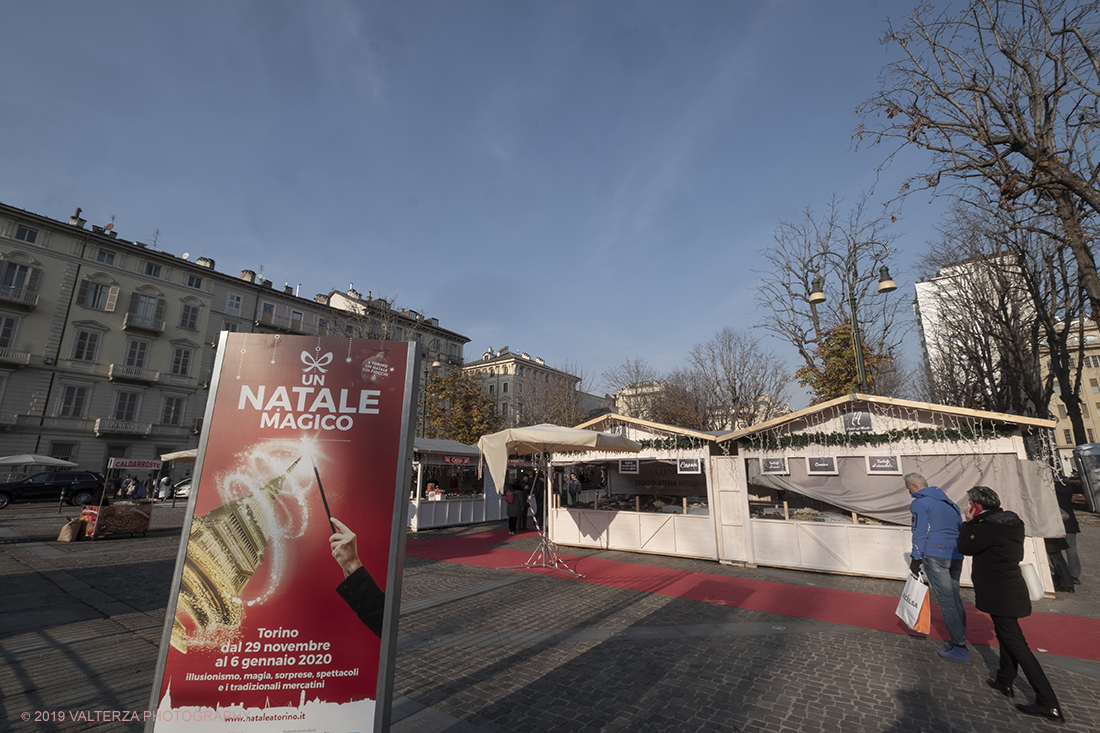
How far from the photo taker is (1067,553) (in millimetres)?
8141

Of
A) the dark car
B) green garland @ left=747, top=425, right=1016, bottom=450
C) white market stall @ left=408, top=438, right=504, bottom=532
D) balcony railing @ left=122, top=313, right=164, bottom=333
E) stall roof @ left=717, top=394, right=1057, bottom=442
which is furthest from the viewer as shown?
balcony railing @ left=122, top=313, right=164, bottom=333

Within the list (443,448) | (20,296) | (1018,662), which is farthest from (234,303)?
(1018,662)

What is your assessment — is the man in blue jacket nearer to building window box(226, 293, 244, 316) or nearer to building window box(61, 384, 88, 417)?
building window box(61, 384, 88, 417)

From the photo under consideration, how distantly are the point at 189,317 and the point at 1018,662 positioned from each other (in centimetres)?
4366

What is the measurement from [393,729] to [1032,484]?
9.95 m

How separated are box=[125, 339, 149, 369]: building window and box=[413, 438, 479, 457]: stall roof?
90.7 feet

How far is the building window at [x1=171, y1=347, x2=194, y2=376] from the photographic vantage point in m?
33.4

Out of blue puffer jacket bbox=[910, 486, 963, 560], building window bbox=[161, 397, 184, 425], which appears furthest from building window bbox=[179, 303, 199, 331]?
blue puffer jacket bbox=[910, 486, 963, 560]

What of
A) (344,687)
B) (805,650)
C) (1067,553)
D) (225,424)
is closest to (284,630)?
(344,687)

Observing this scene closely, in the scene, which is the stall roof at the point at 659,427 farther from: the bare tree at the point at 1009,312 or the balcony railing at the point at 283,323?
the balcony railing at the point at 283,323

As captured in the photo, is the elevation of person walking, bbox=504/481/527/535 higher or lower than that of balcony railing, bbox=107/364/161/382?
lower

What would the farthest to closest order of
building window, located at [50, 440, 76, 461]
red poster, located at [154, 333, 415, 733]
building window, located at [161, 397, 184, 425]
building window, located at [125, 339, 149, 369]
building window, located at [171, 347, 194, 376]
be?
building window, located at [171, 347, 194, 376]
building window, located at [161, 397, 184, 425]
building window, located at [125, 339, 149, 369]
building window, located at [50, 440, 76, 461]
red poster, located at [154, 333, 415, 733]

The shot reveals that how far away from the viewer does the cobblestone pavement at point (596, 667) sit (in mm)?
3730

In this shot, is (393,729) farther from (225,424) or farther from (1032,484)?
(1032,484)
